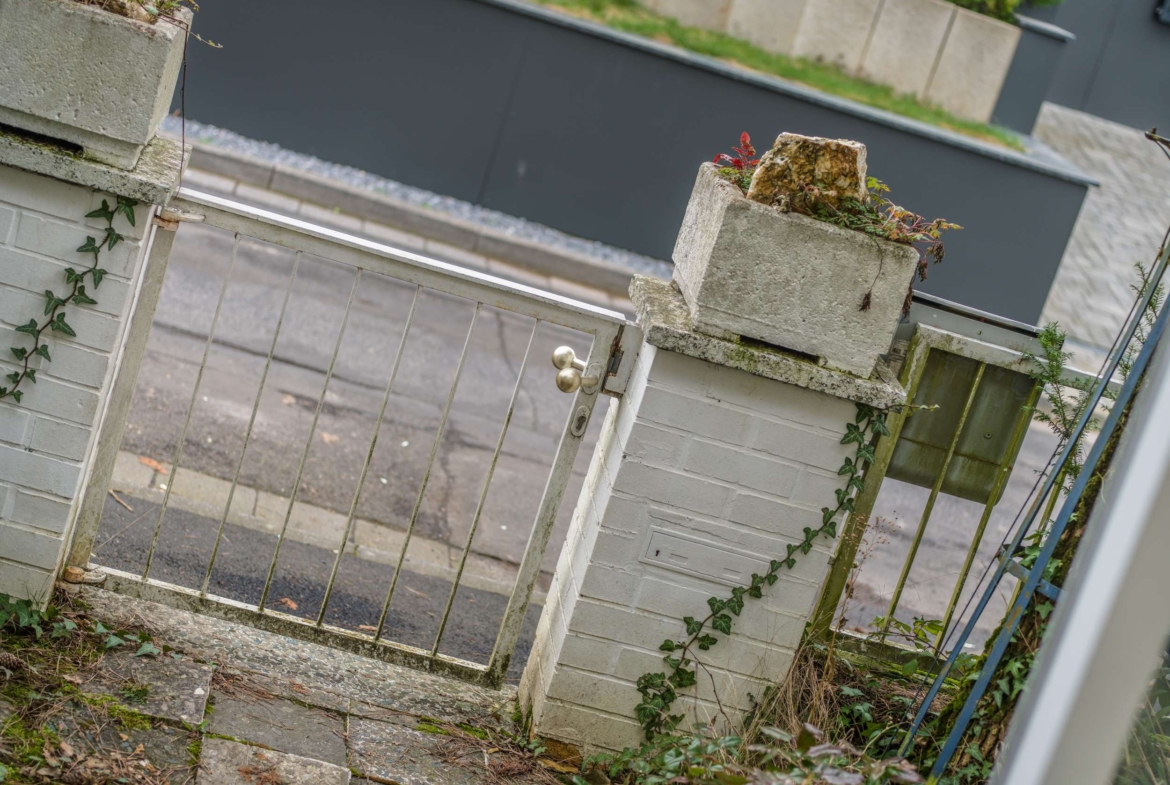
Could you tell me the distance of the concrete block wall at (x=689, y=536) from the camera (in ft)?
10.5

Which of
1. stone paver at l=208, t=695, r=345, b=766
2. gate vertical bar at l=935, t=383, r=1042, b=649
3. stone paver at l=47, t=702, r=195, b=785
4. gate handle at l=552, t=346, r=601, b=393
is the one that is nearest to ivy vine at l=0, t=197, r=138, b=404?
stone paver at l=47, t=702, r=195, b=785

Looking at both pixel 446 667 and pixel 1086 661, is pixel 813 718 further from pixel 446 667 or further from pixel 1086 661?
pixel 1086 661

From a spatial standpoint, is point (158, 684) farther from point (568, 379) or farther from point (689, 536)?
point (689, 536)

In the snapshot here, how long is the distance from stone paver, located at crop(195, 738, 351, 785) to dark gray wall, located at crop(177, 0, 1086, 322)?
8575 mm

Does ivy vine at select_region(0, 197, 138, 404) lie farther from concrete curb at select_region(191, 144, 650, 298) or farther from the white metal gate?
concrete curb at select_region(191, 144, 650, 298)

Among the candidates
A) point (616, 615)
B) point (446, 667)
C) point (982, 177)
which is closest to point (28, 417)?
point (446, 667)

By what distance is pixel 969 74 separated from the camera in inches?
495

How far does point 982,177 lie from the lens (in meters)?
11.2

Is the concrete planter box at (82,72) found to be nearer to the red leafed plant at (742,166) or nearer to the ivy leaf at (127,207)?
the ivy leaf at (127,207)

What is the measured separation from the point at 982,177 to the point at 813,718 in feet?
29.3

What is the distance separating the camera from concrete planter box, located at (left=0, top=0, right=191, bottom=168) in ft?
9.23

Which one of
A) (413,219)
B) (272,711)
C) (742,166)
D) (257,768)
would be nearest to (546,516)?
(272,711)

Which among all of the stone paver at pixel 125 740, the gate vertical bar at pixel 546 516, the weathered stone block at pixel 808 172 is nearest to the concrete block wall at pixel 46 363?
the stone paver at pixel 125 740

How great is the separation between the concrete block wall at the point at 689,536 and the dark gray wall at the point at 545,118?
7910mm
